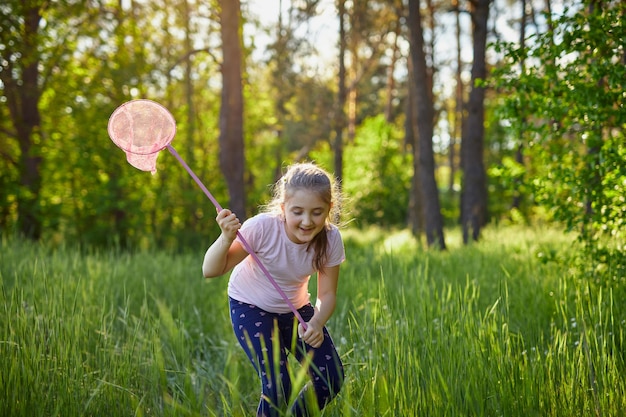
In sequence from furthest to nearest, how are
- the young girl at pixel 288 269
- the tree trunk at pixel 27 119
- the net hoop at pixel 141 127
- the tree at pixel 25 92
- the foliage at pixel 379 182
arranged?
the foliage at pixel 379 182
the tree trunk at pixel 27 119
the tree at pixel 25 92
the net hoop at pixel 141 127
the young girl at pixel 288 269

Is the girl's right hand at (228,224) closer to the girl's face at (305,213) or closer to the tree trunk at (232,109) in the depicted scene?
the girl's face at (305,213)

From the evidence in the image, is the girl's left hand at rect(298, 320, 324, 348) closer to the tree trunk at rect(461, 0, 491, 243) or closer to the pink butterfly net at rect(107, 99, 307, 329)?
the pink butterfly net at rect(107, 99, 307, 329)

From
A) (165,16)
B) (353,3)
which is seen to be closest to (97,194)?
(165,16)

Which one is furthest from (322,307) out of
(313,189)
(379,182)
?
(379,182)

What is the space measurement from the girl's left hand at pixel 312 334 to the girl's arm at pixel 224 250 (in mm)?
500

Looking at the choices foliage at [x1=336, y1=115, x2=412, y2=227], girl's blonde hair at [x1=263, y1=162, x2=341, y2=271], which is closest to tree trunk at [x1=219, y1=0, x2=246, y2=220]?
girl's blonde hair at [x1=263, y1=162, x2=341, y2=271]

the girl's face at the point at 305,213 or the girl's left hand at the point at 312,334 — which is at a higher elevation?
the girl's face at the point at 305,213

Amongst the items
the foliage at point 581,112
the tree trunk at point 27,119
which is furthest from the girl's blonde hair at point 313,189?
the tree trunk at point 27,119

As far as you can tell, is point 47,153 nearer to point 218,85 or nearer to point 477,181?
point 218,85

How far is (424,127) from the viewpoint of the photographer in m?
10.5

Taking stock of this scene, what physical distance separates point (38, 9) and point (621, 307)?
12086 mm

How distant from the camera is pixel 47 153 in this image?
11.9 meters

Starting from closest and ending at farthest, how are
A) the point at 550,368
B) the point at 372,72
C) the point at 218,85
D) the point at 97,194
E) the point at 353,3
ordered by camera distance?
the point at 550,368 → the point at 97,194 → the point at 353,3 → the point at 218,85 → the point at 372,72

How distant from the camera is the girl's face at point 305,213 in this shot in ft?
9.18
